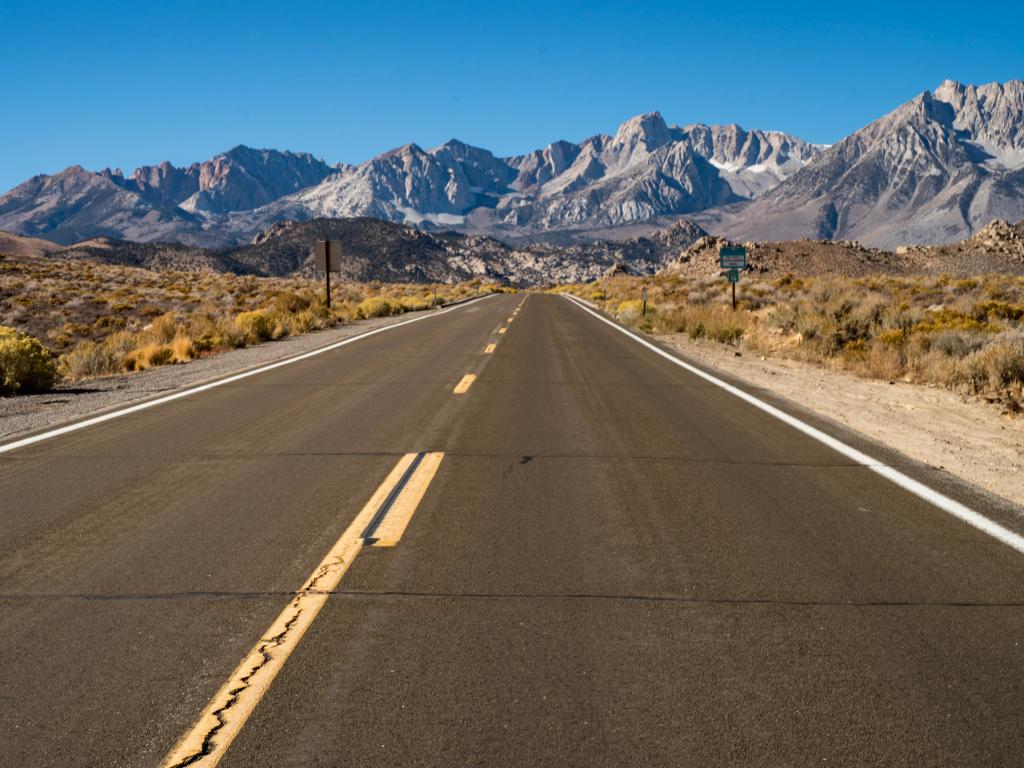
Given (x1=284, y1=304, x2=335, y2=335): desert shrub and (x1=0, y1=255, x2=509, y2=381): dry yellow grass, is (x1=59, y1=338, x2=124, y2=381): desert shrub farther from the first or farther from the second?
(x1=284, y1=304, x2=335, y2=335): desert shrub

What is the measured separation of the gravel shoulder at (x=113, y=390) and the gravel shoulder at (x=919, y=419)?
29.5 ft

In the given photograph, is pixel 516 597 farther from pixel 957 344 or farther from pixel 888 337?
pixel 888 337

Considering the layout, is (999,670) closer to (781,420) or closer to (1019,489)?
(1019,489)

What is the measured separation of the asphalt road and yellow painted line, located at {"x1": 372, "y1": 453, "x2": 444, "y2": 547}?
0.09 metres

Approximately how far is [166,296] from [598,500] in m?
44.1

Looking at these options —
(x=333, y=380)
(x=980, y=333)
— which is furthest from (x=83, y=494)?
(x=980, y=333)

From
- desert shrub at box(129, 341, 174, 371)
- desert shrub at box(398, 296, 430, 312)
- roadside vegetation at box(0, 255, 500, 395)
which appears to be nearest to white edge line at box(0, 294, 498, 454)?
roadside vegetation at box(0, 255, 500, 395)

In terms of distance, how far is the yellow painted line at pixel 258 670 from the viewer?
304 cm

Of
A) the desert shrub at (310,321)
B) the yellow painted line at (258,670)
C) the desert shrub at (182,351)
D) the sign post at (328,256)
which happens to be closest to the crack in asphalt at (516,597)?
the yellow painted line at (258,670)

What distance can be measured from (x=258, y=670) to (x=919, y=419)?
9.06m

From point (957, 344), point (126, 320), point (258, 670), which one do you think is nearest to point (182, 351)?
point (957, 344)

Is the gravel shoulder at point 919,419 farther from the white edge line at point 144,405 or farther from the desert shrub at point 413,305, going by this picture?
the desert shrub at point 413,305

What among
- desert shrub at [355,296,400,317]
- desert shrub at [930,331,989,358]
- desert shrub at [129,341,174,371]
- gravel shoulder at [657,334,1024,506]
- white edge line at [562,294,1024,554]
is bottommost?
desert shrub at [355,296,400,317]

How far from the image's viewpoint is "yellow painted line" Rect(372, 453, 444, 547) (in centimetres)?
538
